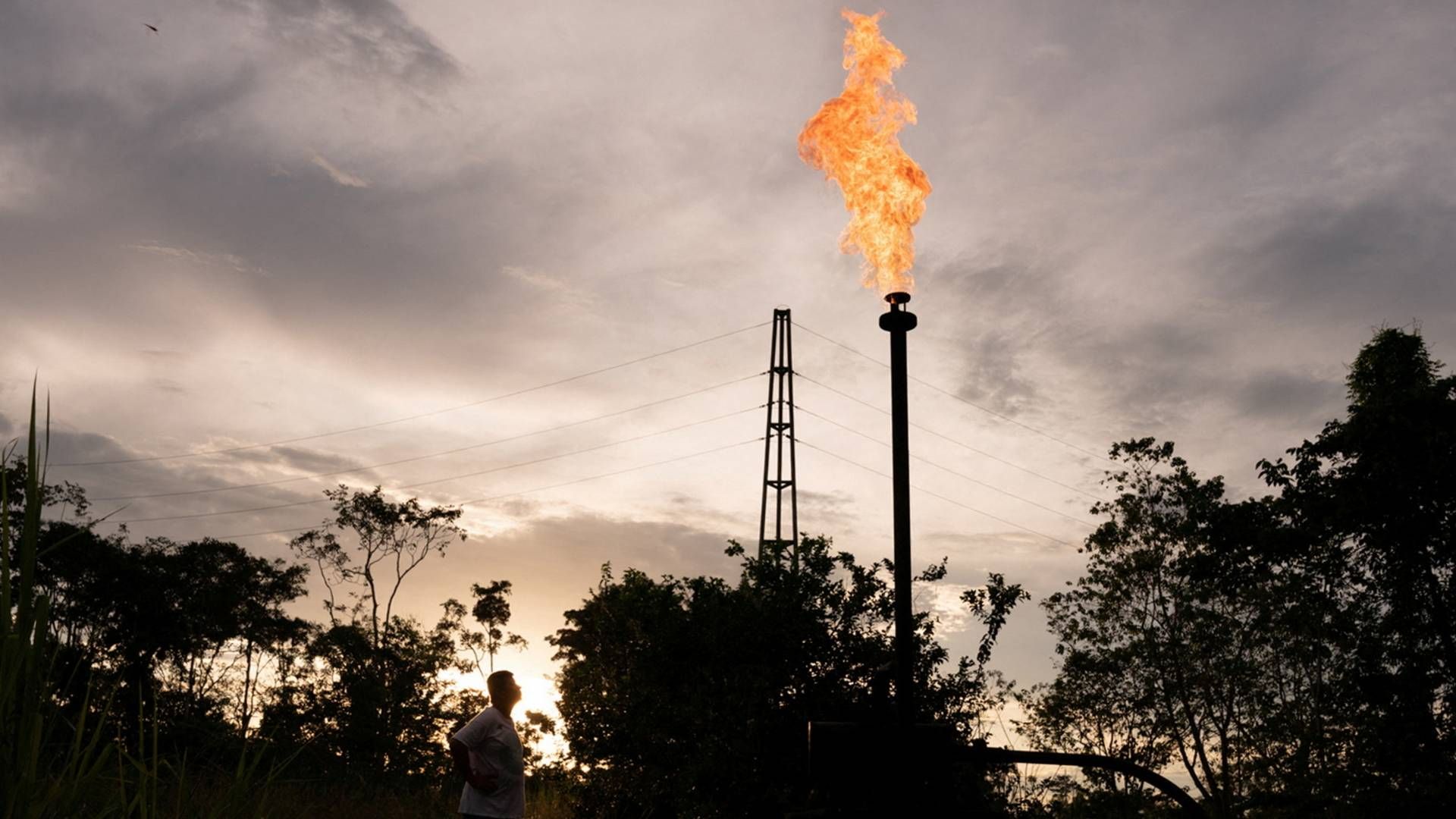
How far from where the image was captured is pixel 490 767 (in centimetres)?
757

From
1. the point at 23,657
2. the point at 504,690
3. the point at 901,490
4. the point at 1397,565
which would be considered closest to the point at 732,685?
the point at 504,690

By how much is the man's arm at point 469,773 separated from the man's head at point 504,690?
457 millimetres

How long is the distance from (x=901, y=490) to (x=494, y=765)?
13.0ft

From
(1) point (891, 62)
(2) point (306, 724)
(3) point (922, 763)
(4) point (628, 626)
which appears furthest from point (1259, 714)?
(2) point (306, 724)

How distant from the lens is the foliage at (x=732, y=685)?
40.9 ft

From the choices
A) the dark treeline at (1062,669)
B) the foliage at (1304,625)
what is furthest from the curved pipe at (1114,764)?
the foliage at (1304,625)

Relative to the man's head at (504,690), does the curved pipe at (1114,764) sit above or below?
below

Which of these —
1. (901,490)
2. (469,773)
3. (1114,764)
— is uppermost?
(901,490)

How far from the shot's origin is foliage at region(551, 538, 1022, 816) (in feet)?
40.9

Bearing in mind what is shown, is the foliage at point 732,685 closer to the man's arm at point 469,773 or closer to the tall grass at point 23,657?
the man's arm at point 469,773

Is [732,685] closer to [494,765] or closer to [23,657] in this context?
[494,765]

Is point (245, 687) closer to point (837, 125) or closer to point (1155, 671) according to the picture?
point (1155, 671)

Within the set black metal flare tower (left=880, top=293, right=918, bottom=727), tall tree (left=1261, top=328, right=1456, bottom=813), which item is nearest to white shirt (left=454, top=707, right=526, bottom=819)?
black metal flare tower (left=880, top=293, right=918, bottom=727)

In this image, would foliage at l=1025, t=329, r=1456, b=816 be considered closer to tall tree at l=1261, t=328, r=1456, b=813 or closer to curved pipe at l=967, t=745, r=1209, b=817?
tall tree at l=1261, t=328, r=1456, b=813
